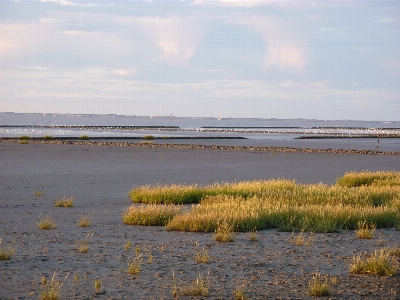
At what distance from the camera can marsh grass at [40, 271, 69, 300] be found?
8.05m

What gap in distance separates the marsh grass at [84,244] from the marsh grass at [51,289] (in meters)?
1.70

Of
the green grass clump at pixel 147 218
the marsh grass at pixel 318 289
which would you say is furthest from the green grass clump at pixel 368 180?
the marsh grass at pixel 318 289

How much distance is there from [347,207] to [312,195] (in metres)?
3.02

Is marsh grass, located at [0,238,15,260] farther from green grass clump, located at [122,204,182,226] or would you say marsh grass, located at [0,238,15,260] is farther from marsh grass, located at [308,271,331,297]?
marsh grass, located at [308,271,331,297]

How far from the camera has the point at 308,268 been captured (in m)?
10.2

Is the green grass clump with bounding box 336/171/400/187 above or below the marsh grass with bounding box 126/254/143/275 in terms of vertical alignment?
above

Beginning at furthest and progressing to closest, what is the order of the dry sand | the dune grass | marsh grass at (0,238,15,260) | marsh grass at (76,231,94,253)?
the dune grass
marsh grass at (76,231,94,253)
marsh grass at (0,238,15,260)
the dry sand

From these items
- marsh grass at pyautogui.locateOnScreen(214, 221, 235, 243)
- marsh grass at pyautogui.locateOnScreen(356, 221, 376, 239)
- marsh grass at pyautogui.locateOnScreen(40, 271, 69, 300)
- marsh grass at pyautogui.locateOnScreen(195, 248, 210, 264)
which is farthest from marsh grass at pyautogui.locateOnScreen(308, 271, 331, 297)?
marsh grass at pyautogui.locateOnScreen(356, 221, 376, 239)

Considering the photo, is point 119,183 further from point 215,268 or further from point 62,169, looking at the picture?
point 215,268

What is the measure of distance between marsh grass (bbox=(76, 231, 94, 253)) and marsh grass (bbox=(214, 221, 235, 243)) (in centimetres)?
247

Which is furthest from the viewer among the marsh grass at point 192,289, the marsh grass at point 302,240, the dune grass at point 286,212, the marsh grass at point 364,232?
the dune grass at point 286,212

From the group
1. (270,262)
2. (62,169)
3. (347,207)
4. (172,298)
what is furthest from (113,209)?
(62,169)

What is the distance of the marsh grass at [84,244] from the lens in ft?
36.7

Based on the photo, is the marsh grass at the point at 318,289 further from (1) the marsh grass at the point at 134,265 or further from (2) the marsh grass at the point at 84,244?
(2) the marsh grass at the point at 84,244
